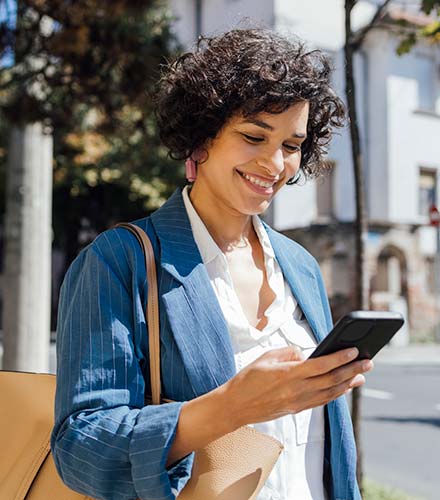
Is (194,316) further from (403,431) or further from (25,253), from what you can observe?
(403,431)

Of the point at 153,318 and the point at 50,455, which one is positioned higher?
the point at 153,318

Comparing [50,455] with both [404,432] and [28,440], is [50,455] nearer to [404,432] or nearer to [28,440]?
[28,440]

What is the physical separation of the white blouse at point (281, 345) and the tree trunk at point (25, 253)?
374cm

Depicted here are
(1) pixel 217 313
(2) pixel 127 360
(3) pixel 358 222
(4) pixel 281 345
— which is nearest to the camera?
(2) pixel 127 360

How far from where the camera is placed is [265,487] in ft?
4.65

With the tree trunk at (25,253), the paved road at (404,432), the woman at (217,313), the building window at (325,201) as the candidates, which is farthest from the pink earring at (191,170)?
the building window at (325,201)

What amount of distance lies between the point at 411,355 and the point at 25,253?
46.3 ft

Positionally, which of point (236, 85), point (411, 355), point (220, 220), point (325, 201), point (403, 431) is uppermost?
point (236, 85)

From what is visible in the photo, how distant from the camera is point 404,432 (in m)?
8.24

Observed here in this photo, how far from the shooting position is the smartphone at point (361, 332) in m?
1.15

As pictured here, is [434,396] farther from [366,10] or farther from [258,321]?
[366,10]

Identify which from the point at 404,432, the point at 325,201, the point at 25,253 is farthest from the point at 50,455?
the point at 325,201

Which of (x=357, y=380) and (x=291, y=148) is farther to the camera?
(x=291, y=148)

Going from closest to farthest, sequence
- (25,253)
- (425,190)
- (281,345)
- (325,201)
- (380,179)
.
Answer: (281,345)
(25,253)
(425,190)
(380,179)
(325,201)
